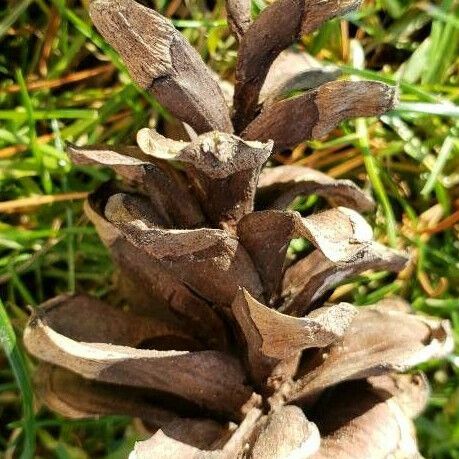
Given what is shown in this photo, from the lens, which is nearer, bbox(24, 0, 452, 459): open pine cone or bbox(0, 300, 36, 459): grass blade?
bbox(24, 0, 452, 459): open pine cone

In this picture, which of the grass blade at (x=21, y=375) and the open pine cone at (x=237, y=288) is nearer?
the open pine cone at (x=237, y=288)

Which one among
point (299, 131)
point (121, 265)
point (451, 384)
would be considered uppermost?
point (299, 131)

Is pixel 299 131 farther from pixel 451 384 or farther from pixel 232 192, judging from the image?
pixel 451 384

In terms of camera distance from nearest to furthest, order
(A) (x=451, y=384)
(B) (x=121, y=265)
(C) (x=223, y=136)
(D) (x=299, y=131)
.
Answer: (C) (x=223, y=136) < (D) (x=299, y=131) < (B) (x=121, y=265) < (A) (x=451, y=384)

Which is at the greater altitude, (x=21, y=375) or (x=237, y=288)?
(x=237, y=288)

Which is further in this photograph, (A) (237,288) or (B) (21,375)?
(B) (21,375)

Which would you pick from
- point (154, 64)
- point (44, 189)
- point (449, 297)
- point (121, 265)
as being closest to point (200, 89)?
point (154, 64)

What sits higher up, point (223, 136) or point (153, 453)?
point (223, 136)

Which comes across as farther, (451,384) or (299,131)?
(451,384)
